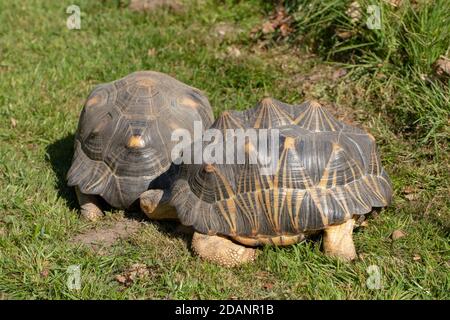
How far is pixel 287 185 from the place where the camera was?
363 centimetres

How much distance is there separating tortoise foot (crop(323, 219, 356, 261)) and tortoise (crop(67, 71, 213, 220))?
44.5 inches

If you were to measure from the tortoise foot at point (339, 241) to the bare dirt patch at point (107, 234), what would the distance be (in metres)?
1.35

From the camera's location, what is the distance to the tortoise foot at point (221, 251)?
374 cm

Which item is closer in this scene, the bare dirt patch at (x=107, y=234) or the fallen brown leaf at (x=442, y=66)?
the bare dirt patch at (x=107, y=234)

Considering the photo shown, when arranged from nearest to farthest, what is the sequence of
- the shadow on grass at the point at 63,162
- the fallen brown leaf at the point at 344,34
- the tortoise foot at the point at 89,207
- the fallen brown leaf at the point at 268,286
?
the fallen brown leaf at the point at 268,286
the tortoise foot at the point at 89,207
the shadow on grass at the point at 63,162
the fallen brown leaf at the point at 344,34

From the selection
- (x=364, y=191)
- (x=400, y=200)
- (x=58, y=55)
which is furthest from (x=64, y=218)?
(x=58, y=55)

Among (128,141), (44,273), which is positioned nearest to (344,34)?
(128,141)

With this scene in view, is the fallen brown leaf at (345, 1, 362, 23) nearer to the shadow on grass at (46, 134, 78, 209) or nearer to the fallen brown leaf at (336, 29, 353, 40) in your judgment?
the fallen brown leaf at (336, 29, 353, 40)

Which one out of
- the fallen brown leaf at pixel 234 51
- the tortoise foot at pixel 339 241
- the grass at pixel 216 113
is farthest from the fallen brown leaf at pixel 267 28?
the tortoise foot at pixel 339 241

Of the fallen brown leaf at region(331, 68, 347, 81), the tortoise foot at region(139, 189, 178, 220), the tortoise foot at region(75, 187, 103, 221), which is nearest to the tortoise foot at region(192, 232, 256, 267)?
the tortoise foot at region(139, 189, 178, 220)

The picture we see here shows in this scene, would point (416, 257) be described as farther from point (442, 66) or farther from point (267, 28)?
point (267, 28)

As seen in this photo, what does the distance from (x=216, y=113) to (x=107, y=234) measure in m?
1.78

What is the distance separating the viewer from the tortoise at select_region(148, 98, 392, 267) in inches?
143

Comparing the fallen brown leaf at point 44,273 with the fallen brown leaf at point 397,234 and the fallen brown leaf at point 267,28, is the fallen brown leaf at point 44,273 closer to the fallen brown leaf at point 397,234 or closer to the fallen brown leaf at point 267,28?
the fallen brown leaf at point 397,234
